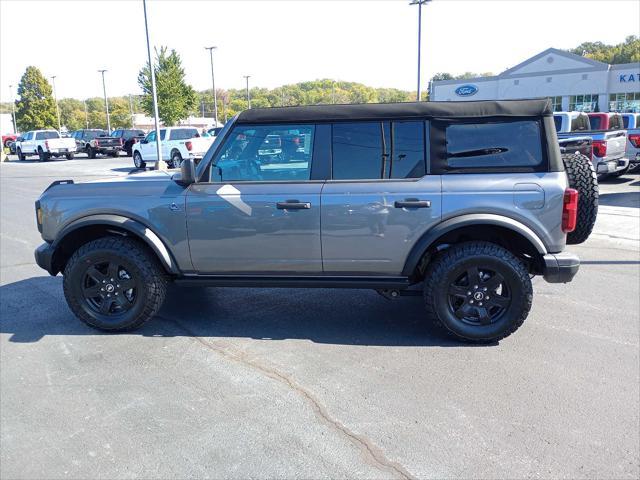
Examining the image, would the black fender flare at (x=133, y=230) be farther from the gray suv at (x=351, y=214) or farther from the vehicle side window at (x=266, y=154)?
the vehicle side window at (x=266, y=154)

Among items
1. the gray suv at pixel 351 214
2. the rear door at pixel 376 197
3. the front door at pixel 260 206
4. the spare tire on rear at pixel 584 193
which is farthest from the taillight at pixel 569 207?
the front door at pixel 260 206

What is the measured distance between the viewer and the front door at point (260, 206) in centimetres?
425

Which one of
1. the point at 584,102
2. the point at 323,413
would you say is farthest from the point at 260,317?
the point at 584,102

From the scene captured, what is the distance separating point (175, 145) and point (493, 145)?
19705mm

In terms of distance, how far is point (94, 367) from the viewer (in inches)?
157

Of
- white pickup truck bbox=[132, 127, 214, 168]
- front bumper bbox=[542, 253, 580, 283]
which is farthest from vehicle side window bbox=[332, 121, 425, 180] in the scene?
white pickup truck bbox=[132, 127, 214, 168]

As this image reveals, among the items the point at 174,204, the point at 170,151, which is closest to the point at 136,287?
the point at 174,204

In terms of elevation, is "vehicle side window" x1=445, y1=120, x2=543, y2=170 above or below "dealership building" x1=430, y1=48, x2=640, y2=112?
below

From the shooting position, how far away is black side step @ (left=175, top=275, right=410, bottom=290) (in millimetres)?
4316

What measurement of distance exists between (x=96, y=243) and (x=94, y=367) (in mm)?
1138

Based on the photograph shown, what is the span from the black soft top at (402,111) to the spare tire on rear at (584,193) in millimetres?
697

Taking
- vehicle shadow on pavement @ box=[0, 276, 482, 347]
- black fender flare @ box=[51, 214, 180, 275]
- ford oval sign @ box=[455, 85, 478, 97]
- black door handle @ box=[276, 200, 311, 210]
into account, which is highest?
ford oval sign @ box=[455, 85, 478, 97]

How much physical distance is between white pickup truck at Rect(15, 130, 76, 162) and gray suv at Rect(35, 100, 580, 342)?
30102mm

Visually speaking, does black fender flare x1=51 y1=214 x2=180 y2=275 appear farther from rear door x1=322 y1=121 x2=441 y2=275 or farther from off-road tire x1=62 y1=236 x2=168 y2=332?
rear door x1=322 y1=121 x2=441 y2=275
